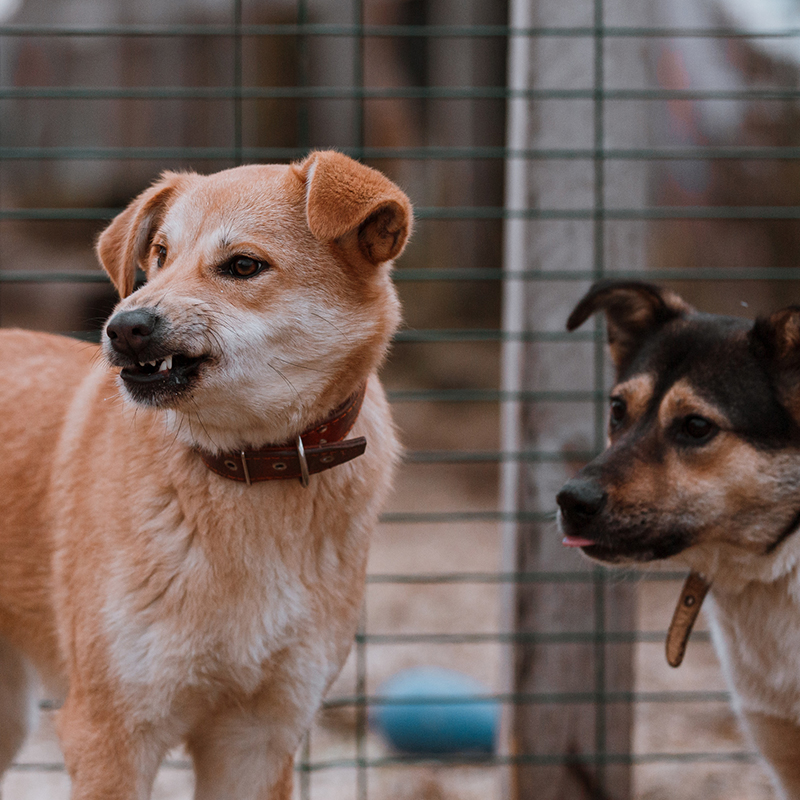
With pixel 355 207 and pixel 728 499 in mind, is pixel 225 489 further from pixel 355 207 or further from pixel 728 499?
pixel 728 499

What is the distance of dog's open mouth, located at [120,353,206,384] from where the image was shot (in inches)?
70.4

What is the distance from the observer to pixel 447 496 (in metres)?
6.81

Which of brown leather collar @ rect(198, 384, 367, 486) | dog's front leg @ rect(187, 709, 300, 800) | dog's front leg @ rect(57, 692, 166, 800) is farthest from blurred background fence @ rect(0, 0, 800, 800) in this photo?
dog's front leg @ rect(57, 692, 166, 800)

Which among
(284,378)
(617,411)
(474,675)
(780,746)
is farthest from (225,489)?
(474,675)

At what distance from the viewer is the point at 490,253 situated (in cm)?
851

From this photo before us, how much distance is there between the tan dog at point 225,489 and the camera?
1.84m

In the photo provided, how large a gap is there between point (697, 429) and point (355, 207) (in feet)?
3.24

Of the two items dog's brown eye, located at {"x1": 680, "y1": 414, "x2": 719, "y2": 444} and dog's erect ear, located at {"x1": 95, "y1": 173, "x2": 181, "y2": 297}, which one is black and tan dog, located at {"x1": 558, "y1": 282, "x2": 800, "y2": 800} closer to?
dog's brown eye, located at {"x1": 680, "y1": 414, "x2": 719, "y2": 444}

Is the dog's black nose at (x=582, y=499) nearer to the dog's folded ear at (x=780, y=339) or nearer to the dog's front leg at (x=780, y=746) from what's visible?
the dog's folded ear at (x=780, y=339)

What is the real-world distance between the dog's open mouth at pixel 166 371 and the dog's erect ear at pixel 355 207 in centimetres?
37

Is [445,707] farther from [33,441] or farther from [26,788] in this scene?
[33,441]

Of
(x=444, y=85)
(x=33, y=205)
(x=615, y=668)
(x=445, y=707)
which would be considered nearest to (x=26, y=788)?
(x=445, y=707)

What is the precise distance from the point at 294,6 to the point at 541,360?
6.44m

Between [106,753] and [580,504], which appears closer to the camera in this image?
[106,753]
